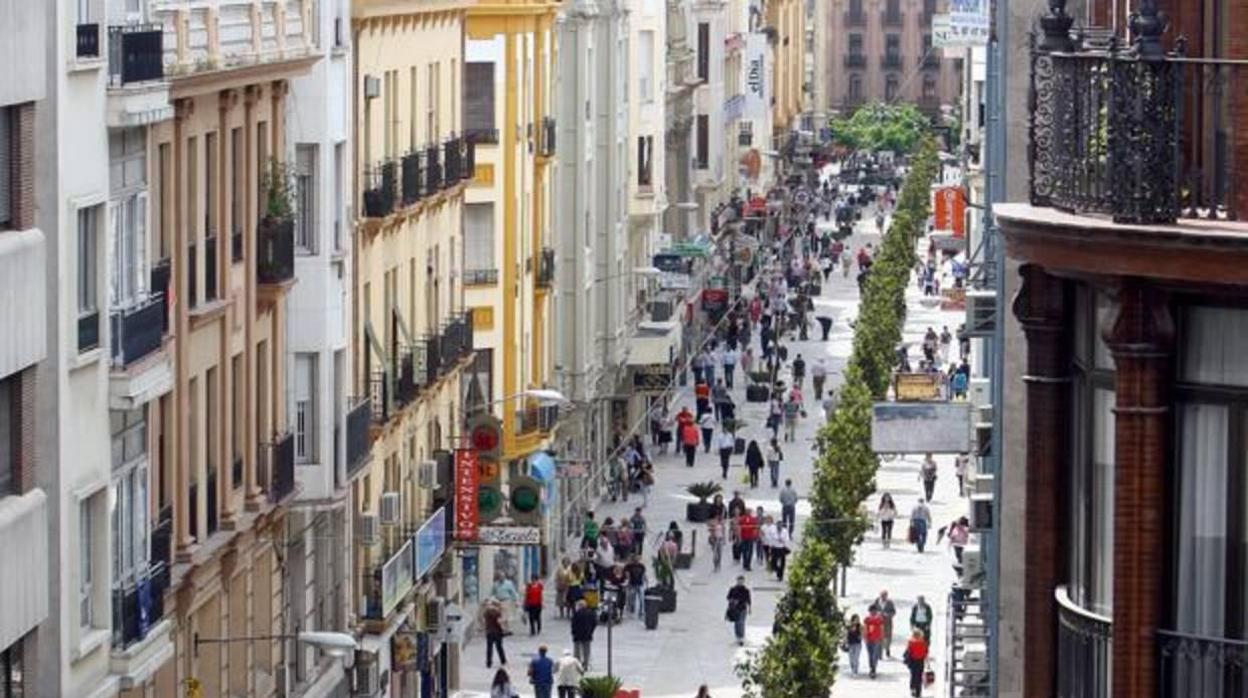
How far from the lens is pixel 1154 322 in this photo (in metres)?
13.8

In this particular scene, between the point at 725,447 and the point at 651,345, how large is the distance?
5589mm

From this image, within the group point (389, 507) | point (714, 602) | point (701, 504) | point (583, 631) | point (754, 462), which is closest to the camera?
point (389, 507)

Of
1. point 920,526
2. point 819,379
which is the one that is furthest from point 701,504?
point 819,379

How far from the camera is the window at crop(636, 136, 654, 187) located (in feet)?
323

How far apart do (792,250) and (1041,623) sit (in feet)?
445

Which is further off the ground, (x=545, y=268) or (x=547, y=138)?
(x=547, y=138)

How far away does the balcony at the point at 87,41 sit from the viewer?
3350 cm

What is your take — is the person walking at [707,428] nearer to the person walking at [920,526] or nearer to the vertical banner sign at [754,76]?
the person walking at [920,526]

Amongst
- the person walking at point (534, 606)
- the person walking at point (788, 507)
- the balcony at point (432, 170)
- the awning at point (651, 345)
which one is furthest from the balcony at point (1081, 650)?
Result: the awning at point (651, 345)

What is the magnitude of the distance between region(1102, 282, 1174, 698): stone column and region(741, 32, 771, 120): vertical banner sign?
13113 centimetres

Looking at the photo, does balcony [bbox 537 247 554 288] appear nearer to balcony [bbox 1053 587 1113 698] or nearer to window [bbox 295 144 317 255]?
window [bbox 295 144 317 255]

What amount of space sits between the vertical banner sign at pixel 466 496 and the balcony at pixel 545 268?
56.1 ft

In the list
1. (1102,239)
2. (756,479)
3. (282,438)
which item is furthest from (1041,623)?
(756,479)

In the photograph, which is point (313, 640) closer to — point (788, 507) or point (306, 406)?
point (306, 406)
